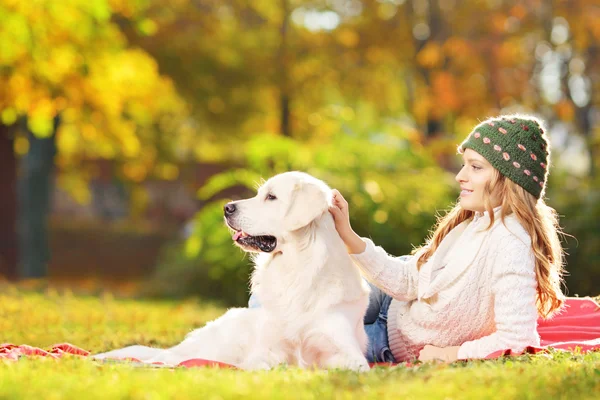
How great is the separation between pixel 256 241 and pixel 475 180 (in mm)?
1261

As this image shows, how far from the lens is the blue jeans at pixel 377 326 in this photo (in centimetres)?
475

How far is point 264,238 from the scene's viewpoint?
4.29 metres

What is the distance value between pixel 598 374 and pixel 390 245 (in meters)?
6.10

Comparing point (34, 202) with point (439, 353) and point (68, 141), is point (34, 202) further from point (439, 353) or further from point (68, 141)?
point (439, 353)

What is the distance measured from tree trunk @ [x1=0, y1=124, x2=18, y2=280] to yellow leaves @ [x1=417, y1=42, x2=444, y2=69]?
7991 mm

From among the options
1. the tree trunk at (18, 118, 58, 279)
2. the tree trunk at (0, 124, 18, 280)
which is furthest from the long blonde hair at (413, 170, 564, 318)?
the tree trunk at (0, 124, 18, 280)

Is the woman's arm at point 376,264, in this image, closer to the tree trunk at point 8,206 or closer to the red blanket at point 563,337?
the red blanket at point 563,337

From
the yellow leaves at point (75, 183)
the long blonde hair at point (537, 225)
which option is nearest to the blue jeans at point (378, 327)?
the long blonde hair at point (537, 225)

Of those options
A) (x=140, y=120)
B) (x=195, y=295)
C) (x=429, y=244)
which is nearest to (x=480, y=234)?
(x=429, y=244)

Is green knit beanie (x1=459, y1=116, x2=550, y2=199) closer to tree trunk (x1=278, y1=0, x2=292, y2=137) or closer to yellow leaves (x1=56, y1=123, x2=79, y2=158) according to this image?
tree trunk (x1=278, y1=0, x2=292, y2=137)

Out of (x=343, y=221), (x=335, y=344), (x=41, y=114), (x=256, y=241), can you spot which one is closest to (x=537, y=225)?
(x=343, y=221)

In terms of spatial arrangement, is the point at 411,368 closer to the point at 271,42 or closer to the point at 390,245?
the point at 390,245

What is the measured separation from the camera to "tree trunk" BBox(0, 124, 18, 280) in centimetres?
1482

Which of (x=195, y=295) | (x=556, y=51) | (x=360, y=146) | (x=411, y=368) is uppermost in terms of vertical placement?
(x=556, y=51)
